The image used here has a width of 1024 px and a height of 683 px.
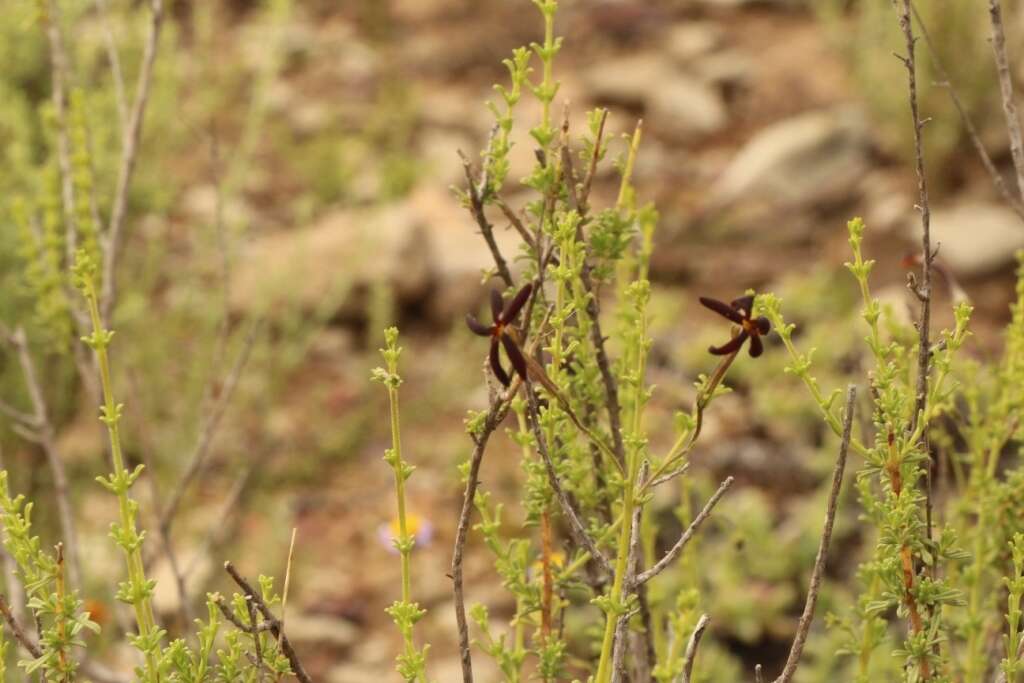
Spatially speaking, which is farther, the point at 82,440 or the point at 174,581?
the point at 82,440

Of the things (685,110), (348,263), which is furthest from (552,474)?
(685,110)

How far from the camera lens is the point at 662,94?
247 inches

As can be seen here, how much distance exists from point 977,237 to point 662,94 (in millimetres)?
1953

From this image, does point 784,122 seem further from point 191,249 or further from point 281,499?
point 281,499

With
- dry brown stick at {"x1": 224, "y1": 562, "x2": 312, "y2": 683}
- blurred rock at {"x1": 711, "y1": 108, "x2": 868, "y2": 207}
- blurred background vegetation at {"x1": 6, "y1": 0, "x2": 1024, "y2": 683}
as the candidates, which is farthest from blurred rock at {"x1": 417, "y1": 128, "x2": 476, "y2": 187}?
dry brown stick at {"x1": 224, "y1": 562, "x2": 312, "y2": 683}

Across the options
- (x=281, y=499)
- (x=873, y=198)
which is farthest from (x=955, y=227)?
(x=281, y=499)

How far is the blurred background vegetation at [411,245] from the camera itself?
11.7ft

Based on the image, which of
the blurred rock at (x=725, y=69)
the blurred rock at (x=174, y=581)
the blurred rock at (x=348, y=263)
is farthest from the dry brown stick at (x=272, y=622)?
the blurred rock at (x=725, y=69)

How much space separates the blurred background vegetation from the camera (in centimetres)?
356

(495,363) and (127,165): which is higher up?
(127,165)

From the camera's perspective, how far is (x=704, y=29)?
22.5 feet

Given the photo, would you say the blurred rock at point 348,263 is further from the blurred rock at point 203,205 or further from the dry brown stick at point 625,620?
the dry brown stick at point 625,620

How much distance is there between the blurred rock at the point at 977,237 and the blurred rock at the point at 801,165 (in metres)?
0.57

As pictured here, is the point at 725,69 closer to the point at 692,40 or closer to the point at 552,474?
the point at 692,40
